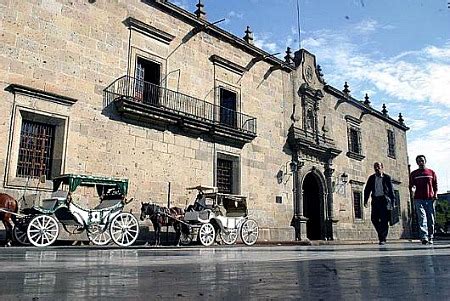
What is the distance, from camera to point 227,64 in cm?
1521

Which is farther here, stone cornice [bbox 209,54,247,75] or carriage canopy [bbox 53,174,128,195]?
stone cornice [bbox 209,54,247,75]

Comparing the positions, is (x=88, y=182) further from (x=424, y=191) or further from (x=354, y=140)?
(x=354, y=140)

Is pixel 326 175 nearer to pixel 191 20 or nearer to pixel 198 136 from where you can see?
pixel 198 136

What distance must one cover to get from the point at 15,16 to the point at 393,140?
22303 millimetres

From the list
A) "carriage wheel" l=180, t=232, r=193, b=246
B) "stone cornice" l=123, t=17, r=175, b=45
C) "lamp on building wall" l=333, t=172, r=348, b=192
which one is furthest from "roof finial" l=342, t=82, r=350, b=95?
"carriage wheel" l=180, t=232, r=193, b=246

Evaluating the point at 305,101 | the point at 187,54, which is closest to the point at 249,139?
the point at 187,54

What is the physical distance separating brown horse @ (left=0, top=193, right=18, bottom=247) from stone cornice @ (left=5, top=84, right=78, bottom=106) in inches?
105

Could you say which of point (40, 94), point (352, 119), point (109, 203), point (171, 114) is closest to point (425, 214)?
point (109, 203)

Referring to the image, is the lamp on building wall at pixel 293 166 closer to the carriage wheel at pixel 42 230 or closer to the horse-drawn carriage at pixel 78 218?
the horse-drawn carriage at pixel 78 218

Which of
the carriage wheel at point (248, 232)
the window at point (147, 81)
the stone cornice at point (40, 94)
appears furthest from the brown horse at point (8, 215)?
the carriage wheel at point (248, 232)

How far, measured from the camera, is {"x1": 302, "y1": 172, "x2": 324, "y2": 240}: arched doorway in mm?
18500

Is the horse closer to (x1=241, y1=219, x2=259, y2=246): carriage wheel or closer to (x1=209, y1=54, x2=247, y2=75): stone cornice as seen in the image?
(x1=241, y1=219, x2=259, y2=246): carriage wheel

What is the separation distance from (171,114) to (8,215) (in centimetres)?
559

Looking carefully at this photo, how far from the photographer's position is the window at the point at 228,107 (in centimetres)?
1480
